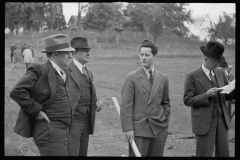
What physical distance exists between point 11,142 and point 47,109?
5.98 feet

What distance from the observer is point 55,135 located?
395 centimetres

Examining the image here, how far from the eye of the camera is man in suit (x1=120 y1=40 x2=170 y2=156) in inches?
174

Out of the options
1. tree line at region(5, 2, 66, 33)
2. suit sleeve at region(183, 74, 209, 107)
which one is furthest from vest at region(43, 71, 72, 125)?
tree line at region(5, 2, 66, 33)

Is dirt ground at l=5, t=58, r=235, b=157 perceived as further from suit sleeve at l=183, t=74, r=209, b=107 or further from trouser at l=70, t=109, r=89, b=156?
suit sleeve at l=183, t=74, r=209, b=107

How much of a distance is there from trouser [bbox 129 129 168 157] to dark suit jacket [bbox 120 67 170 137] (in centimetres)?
8

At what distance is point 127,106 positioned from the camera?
4453 millimetres

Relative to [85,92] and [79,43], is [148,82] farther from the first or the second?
[79,43]

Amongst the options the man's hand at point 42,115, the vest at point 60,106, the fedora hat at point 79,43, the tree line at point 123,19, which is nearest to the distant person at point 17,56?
the tree line at point 123,19

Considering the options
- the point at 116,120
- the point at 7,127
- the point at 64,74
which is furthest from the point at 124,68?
the point at 64,74

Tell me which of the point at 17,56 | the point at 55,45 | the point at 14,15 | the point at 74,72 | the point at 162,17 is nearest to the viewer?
the point at 55,45

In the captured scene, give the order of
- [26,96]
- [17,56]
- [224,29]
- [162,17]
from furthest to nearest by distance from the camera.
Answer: [162,17], [224,29], [17,56], [26,96]

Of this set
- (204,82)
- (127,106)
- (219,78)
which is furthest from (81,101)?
(219,78)

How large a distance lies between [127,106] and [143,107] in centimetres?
23

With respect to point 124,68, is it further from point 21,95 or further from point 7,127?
point 21,95
